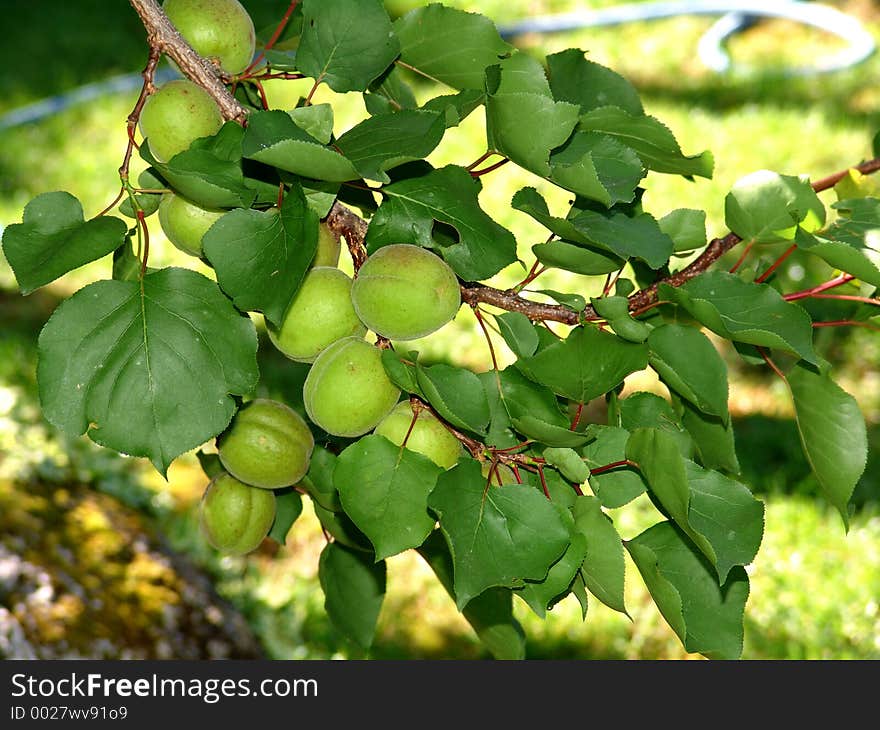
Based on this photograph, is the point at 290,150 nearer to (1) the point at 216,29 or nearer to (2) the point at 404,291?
(2) the point at 404,291

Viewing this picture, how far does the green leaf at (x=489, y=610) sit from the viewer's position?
45.7 inches

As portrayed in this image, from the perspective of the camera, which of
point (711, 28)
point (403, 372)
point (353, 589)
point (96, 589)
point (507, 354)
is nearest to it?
point (403, 372)

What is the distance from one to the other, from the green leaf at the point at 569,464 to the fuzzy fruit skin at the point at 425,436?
0.31 ft

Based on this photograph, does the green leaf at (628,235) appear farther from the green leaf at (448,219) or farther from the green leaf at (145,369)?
the green leaf at (145,369)

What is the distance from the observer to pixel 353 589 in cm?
128

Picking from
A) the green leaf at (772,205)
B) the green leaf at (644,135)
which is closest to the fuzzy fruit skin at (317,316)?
the green leaf at (644,135)

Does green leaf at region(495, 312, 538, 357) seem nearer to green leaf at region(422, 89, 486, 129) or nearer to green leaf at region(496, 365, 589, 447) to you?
green leaf at region(496, 365, 589, 447)

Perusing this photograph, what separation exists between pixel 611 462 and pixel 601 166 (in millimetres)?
292

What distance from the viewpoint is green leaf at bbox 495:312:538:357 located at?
102 centimetres

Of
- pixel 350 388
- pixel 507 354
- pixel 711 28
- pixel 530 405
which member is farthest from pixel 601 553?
pixel 711 28

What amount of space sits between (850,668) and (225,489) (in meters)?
0.89

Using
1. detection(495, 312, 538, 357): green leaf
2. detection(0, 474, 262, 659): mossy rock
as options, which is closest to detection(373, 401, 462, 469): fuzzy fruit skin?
detection(495, 312, 538, 357): green leaf

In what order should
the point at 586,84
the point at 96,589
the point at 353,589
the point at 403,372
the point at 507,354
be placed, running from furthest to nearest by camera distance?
the point at 507,354
the point at 96,589
the point at 353,589
the point at 586,84
the point at 403,372

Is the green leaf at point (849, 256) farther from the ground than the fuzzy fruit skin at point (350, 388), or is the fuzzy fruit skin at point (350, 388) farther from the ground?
the green leaf at point (849, 256)
